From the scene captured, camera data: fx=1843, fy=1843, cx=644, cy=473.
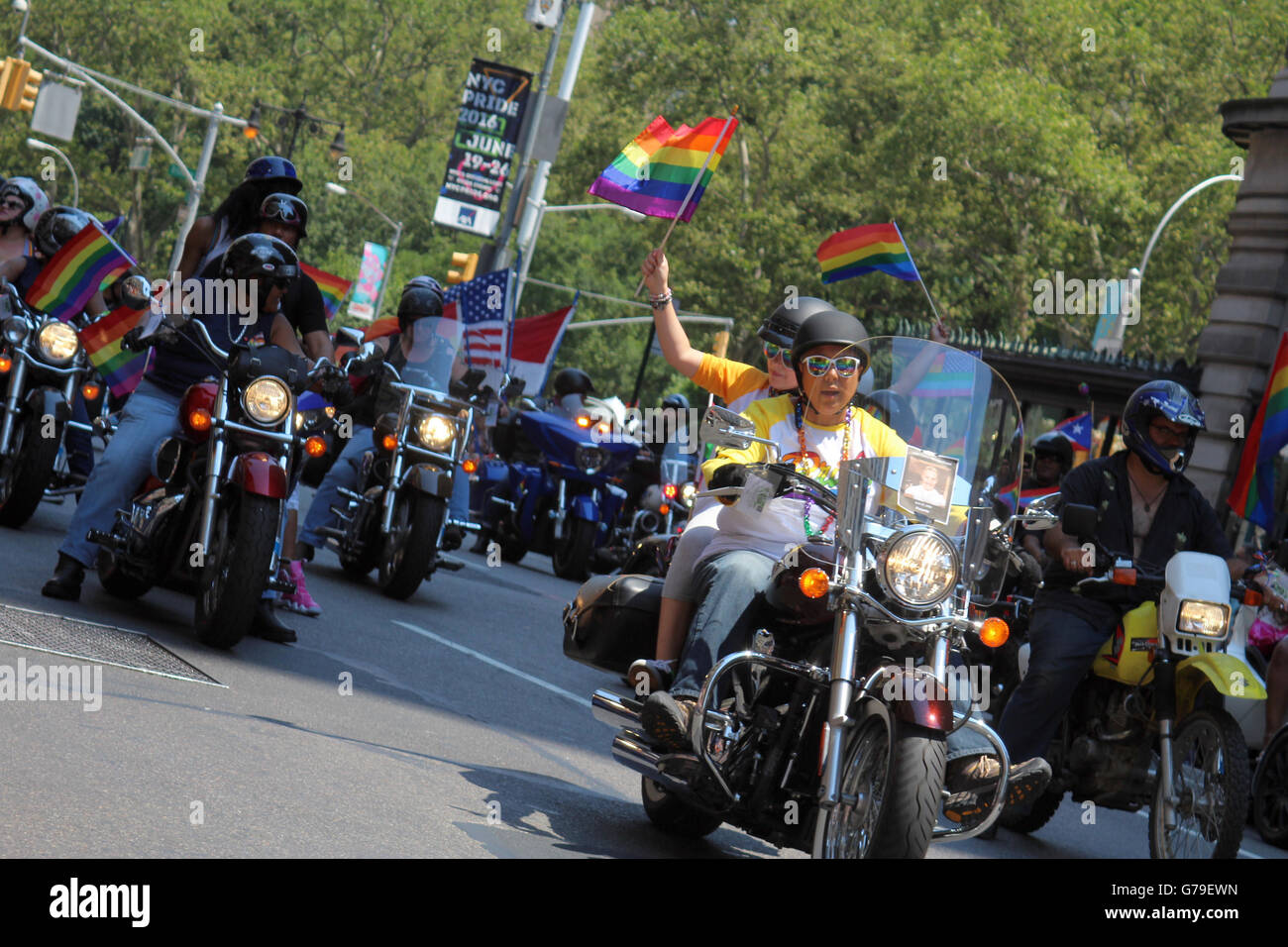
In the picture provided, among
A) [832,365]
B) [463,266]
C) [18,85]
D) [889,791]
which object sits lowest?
[889,791]

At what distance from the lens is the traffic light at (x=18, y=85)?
29858 mm

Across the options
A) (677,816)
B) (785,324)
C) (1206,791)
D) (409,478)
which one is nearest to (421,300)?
(409,478)

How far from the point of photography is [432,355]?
1196cm

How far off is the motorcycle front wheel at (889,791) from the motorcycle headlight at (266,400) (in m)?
3.66

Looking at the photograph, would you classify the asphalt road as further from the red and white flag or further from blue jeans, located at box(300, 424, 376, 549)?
the red and white flag

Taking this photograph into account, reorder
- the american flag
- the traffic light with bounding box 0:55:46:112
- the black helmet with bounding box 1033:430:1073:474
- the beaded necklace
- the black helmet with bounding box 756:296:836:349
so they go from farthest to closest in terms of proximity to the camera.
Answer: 1. the traffic light with bounding box 0:55:46:112
2. the american flag
3. the black helmet with bounding box 1033:430:1073:474
4. the black helmet with bounding box 756:296:836:349
5. the beaded necklace

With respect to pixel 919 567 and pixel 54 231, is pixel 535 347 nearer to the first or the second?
pixel 54 231

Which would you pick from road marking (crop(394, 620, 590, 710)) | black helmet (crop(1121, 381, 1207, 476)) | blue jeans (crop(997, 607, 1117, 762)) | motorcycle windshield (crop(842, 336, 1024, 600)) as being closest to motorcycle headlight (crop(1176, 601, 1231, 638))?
blue jeans (crop(997, 607, 1117, 762))

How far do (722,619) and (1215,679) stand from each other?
2.17m

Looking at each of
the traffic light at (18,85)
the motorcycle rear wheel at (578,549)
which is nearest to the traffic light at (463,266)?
the traffic light at (18,85)

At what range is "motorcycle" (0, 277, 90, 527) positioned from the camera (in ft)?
33.4

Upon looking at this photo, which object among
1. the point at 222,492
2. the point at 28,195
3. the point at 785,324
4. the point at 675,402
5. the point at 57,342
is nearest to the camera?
the point at 785,324

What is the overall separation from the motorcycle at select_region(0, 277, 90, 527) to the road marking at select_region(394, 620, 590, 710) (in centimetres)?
217

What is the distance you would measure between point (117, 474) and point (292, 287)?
45.5 inches
